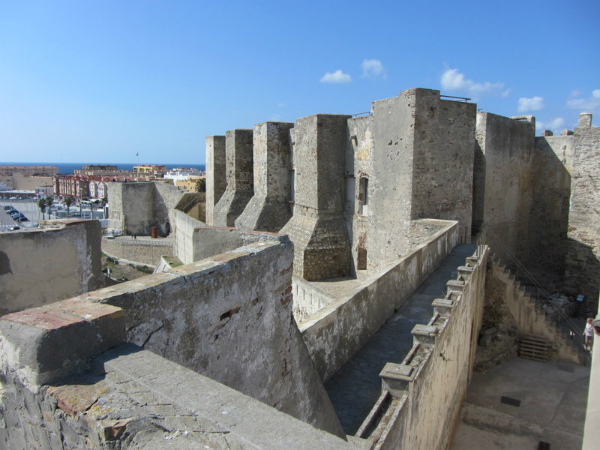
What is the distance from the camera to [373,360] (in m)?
6.00

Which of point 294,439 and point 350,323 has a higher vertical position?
point 294,439

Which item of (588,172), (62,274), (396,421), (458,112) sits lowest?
(396,421)

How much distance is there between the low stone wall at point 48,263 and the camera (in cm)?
516

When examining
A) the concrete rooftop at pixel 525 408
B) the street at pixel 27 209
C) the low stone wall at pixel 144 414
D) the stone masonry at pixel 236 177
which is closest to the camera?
the low stone wall at pixel 144 414

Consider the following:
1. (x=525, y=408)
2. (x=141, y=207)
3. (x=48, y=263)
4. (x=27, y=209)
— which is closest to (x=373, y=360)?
(x=48, y=263)

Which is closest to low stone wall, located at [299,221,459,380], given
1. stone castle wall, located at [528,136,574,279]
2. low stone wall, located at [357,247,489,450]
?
low stone wall, located at [357,247,489,450]

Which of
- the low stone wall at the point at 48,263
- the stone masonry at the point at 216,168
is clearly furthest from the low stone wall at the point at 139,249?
the low stone wall at the point at 48,263

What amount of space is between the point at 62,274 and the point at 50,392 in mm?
4022

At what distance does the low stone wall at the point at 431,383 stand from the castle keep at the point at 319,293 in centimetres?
3

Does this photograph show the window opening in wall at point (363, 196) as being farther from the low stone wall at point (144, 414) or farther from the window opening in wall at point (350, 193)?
the low stone wall at point (144, 414)

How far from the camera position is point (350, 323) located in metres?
6.10

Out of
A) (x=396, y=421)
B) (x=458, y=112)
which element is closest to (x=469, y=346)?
(x=458, y=112)

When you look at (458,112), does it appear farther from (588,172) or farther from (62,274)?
(62,274)

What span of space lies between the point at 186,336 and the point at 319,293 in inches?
378
